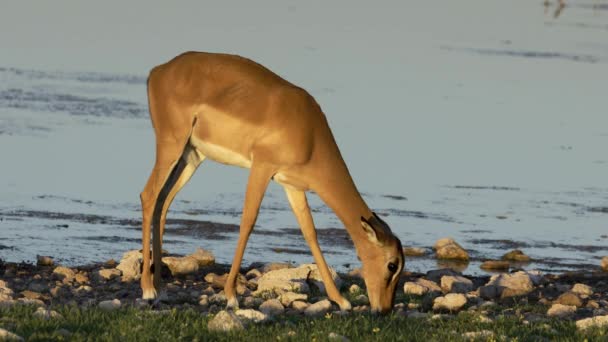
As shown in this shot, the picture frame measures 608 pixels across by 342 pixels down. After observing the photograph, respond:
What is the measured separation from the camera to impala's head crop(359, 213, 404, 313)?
1288 cm

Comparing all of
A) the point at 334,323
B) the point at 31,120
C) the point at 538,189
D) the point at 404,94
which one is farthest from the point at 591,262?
the point at 404,94

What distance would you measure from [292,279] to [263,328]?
131 inches

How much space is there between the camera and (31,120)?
22.1m

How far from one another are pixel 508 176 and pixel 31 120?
6.61 metres

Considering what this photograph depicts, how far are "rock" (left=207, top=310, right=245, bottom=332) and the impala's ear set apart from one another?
2598 millimetres

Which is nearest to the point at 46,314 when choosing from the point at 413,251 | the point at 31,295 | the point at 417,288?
the point at 31,295

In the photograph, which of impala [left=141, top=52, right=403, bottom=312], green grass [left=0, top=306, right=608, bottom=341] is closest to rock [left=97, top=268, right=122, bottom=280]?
impala [left=141, top=52, right=403, bottom=312]

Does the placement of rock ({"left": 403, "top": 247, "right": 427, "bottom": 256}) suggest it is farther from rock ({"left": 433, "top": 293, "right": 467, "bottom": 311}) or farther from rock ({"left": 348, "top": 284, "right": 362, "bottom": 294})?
rock ({"left": 433, "top": 293, "right": 467, "bottom": 311})

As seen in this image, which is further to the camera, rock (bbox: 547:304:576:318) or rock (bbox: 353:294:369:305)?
rock (bbox: 353:294:369:305)

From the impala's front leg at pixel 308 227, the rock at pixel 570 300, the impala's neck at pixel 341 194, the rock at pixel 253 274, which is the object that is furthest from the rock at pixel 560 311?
the rock at pixel 253 274

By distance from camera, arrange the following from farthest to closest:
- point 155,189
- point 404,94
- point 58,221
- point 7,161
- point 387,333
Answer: point 404,94 < point 7,161 < point 58,221 < point 155,189 < point 387,333

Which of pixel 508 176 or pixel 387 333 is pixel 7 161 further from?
pixel 387 333

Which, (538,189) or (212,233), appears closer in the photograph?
(212,233)

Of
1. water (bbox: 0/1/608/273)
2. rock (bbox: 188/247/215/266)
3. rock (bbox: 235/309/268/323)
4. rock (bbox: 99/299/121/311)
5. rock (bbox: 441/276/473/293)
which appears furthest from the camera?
water (bbox: 0/1/608/273)
